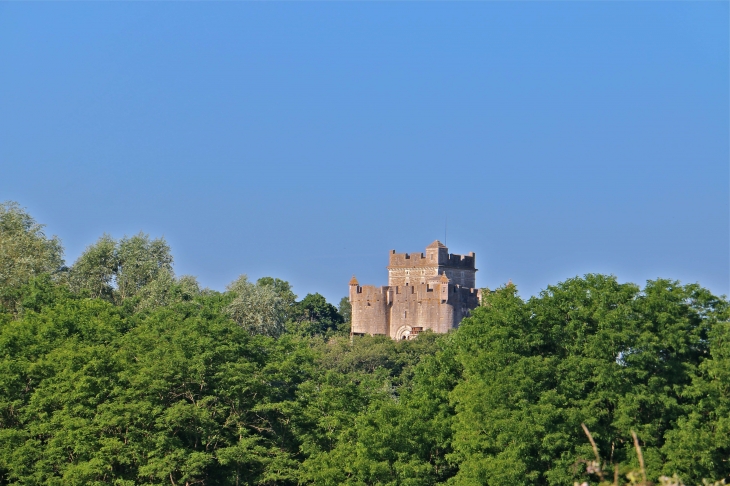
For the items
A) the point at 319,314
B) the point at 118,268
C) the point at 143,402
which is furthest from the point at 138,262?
the point at 319,314

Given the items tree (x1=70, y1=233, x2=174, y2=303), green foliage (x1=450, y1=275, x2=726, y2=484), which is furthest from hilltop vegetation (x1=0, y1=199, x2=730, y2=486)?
tree (x1=70, y1=233, x2=174, y2=303)

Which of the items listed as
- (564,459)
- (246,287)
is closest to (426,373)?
(564,459)

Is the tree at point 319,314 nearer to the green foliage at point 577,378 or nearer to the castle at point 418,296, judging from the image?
the castle at point 418,296

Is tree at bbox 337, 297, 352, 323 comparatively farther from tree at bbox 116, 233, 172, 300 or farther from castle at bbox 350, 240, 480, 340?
tree at bbox 116, 233, 172, 300

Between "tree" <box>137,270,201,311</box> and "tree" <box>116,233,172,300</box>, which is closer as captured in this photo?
"tree" <box>137,270,201,311</box>

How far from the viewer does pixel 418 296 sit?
10288cm

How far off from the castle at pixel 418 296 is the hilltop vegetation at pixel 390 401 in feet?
190

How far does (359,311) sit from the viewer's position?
105 meters

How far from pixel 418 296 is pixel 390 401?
62.2 metres

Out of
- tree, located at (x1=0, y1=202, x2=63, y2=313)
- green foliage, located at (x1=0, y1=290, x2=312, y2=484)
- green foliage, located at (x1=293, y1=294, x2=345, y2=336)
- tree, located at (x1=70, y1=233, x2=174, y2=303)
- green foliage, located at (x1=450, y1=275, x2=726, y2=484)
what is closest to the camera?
green foliage, located at (x1=450, y1=275, x2=726, y2=484)

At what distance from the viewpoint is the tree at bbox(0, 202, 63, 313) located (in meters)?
56.3

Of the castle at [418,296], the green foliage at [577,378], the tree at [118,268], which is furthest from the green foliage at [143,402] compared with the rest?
the castle at [418,296]

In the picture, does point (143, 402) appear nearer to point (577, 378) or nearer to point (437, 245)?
point (577, 378)

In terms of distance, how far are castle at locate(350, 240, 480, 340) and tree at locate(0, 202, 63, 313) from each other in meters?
41.4
